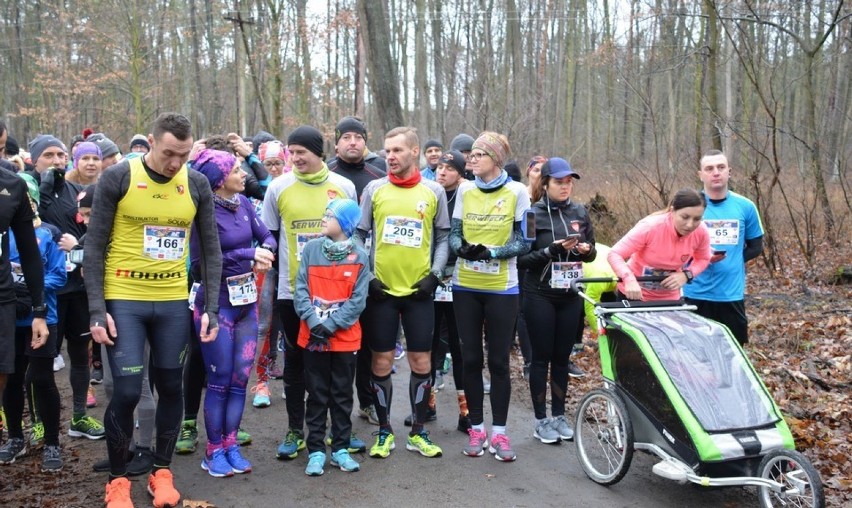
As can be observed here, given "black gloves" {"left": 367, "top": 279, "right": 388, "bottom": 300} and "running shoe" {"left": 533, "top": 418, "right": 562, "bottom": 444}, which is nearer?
"black gloves" {"left": 367, "top": 279, "right": 388, "bottom": 300}

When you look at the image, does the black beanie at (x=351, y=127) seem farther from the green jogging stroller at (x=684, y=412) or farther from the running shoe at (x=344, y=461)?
the running shoe at (x=344, y=461)

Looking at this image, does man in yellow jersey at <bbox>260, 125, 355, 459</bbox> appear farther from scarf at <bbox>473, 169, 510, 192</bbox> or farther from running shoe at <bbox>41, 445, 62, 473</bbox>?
running shoe at <bbox>41, 445, 62, 473</bbox>

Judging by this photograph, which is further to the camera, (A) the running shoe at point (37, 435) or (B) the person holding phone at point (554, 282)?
(B) the person holding phone at point (554, 282)

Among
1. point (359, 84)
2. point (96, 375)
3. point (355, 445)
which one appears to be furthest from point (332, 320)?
point (359, 84)

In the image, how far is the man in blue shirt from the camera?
18.9 feet

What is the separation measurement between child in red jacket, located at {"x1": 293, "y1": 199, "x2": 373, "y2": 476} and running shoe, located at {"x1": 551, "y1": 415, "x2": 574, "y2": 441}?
168 cm

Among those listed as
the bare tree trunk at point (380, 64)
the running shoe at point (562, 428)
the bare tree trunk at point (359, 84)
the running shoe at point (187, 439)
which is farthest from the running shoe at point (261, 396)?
the bare tree trunk at point (359, 84)

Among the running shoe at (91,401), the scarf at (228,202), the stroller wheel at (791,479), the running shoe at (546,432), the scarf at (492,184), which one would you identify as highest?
the scarf at (492,184)

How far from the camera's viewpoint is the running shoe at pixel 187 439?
16.9 feet

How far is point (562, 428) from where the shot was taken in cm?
560

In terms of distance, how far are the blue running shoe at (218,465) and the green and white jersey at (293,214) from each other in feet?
3.79

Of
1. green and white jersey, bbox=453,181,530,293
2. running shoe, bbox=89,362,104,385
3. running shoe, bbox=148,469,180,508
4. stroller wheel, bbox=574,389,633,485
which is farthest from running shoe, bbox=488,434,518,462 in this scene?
running shoe, bbox=89,362,104,385

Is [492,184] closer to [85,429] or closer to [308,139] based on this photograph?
[308,139]

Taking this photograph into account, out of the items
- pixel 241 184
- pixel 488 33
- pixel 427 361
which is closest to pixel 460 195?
pixel 427 361
